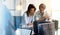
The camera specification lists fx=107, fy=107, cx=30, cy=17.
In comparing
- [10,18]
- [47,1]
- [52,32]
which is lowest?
[52,32]

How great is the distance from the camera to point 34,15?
862 millimetres

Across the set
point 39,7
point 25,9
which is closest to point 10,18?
point 25,9

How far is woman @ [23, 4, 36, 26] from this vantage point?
85 centimetres

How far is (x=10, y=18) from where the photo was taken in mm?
786

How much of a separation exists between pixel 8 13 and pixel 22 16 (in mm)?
117

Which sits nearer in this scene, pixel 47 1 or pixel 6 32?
pixel 6 32

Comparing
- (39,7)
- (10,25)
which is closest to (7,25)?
(10,25)

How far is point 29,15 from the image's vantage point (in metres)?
0.85

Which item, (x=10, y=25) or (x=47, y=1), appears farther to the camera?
(x=47, y=1)

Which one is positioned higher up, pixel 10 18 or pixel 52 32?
pixel 10 18

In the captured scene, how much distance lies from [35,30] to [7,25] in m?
0.21

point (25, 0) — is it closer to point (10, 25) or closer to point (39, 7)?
point (39, 7)

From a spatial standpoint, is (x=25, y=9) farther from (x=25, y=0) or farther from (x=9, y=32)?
(x=9, y=32)

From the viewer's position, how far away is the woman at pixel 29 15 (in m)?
0.85
